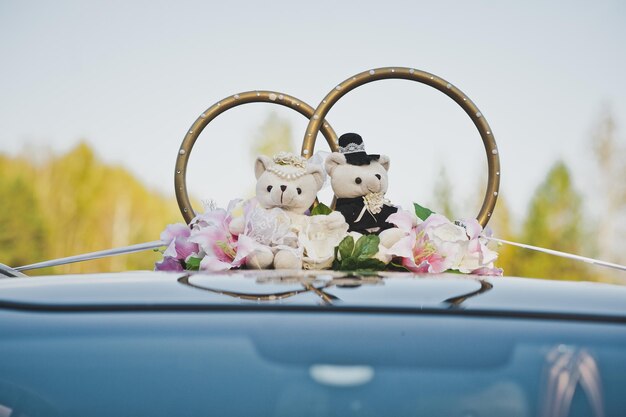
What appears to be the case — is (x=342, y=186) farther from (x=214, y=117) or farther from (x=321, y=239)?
(x=214, y=117)

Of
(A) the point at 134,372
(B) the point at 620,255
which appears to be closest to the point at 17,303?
(A) the point at 134,372

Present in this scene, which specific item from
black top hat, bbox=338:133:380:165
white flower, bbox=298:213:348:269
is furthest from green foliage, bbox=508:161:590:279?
white flower, bbox=298:213:348:269

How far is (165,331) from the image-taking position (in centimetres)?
67

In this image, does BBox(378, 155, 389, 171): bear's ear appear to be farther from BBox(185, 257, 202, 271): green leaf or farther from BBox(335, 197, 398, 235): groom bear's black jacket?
BBox(185, 257, 202, 271): green leaf

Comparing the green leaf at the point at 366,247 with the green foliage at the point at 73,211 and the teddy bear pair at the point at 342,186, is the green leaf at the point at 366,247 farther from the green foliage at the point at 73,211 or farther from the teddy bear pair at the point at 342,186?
the green foliage at the point at 73,211

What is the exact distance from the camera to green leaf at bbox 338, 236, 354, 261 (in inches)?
66.1

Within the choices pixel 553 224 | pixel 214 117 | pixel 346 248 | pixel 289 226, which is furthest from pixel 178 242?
pixel 553 224

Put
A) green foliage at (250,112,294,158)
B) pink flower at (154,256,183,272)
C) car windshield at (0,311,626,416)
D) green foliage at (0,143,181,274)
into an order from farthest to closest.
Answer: green foliage at (0,143,181,274) < green foliage at (250,112,294,158) < pink flower at (154,256,183,272) < car windshield at (0,311,626,416)

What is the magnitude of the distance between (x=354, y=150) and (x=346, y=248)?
2.45 ft

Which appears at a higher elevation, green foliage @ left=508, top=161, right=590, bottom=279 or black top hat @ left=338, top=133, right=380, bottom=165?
black top hat @ left=338, top=133, right=380, bottom=165

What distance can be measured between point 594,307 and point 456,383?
0.59ft

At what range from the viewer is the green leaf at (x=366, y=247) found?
167 cm

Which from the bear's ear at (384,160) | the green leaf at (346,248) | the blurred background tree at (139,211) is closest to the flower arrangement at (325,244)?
the green leaf at (346,248)

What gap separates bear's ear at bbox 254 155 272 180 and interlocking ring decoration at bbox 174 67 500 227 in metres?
0.36
